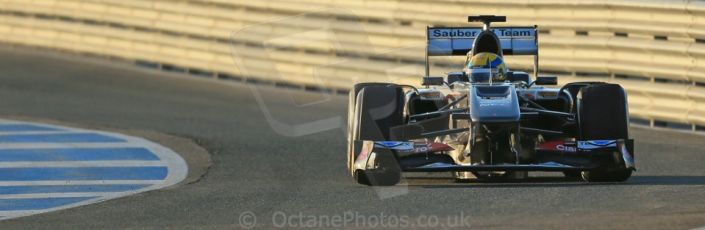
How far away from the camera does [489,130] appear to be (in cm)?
1186

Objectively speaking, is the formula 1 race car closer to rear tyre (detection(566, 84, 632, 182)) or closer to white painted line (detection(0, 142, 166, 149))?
rear tyre (detection(566, 84, 632, 182))

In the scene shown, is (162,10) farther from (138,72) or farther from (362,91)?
(362,91)

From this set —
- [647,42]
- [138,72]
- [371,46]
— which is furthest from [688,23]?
[138,72]

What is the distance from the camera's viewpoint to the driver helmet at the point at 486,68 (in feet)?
42.9

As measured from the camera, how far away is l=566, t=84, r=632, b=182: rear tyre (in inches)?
478

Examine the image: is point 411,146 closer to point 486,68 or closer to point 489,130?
point 489,130

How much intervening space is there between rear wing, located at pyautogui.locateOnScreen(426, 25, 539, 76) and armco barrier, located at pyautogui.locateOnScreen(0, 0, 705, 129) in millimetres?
3165

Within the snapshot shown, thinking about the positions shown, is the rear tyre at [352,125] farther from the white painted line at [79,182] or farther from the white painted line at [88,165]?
the white painted line at [79,182]

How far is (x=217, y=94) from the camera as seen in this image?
20.7 m

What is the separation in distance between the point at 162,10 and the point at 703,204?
13087 millimetres

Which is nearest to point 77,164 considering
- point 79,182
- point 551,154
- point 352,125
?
point 79,182

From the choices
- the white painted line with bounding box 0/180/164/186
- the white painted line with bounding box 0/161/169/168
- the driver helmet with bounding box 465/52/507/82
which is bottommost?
the white painted line with bounding box 0/180/164/186

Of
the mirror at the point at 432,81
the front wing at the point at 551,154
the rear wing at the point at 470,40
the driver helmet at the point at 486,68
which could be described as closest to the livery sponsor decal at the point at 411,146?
the front wing at the point at 551,154

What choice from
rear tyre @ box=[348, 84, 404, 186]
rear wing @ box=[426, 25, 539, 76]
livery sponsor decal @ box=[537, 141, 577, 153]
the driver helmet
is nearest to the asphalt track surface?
rear tyre @ box=[348, 84, 404, 186]
